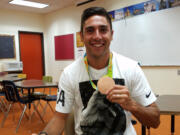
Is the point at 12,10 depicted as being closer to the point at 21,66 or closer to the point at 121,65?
the point at 21,66

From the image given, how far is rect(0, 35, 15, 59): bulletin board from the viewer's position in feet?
21.8

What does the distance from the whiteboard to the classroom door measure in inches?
163

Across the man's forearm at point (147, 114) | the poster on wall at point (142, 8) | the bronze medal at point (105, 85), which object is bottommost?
the man's forearm at point (147, 114)

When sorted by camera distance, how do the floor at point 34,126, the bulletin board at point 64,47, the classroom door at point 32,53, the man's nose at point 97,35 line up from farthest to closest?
1. the classroom door at point 32,53
2. the bulletin board at point 64,47
3. the floor at point 34,126
4. the man's nose at point 97,35

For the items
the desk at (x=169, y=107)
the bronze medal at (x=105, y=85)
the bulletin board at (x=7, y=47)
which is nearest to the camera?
the bronze medal at (x=105, y=85)

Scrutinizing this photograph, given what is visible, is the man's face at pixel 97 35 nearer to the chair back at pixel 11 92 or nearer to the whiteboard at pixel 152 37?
the chair back at pixel 11 92

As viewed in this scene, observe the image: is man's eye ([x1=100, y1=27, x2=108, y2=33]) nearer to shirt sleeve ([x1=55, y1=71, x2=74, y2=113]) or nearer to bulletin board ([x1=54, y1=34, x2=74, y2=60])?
shirt sleeve ([x1=55, y1=71, x2=74, y2=113])

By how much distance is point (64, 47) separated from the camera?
7078mm

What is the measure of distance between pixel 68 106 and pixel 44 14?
290 inches

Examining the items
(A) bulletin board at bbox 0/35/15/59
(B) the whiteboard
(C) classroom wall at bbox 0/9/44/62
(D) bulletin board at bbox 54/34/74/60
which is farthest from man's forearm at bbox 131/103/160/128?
(C) classroom wall at bbox 0/9/44/62

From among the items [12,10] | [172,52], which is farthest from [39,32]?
[172,52]

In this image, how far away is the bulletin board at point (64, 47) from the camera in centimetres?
676

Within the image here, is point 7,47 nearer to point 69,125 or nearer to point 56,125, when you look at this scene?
point 69,125

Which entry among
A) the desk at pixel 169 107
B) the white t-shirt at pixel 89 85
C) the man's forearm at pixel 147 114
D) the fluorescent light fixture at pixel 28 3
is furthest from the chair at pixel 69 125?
the fluorescent light fixture at pixel 28 3
